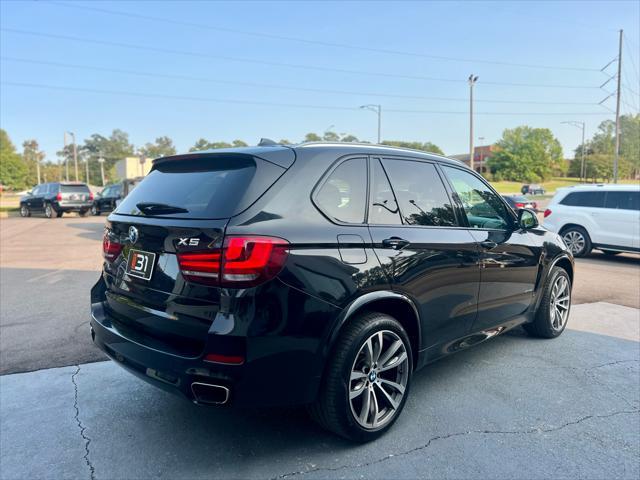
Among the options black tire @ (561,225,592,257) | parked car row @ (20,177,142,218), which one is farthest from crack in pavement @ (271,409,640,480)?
parked car row @ (20,177,142,218)

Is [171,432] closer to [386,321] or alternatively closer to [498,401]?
Answer: [386,321]

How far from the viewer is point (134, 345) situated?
8.80 feet

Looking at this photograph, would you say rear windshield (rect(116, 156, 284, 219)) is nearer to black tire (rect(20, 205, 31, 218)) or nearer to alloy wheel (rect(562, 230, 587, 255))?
alloy wheel (rect(562, 230, 587, 255))

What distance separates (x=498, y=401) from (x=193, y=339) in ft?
7.64

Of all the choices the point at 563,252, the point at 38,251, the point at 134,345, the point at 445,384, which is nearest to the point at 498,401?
the point at 445,384

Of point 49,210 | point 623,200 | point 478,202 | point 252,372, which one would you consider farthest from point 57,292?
point 49,210

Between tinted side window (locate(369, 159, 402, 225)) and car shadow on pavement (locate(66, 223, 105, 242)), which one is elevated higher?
tinted side window (locate(369, 159, 402, 225))

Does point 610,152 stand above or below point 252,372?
above

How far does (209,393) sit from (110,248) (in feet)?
4.35

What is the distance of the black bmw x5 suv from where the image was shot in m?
2.35

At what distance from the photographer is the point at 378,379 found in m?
2.94

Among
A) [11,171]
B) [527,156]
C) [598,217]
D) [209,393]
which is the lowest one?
[209,393]

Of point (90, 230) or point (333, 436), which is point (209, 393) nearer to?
point (333, 436)

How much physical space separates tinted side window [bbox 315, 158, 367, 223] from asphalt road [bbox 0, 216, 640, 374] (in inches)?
110
